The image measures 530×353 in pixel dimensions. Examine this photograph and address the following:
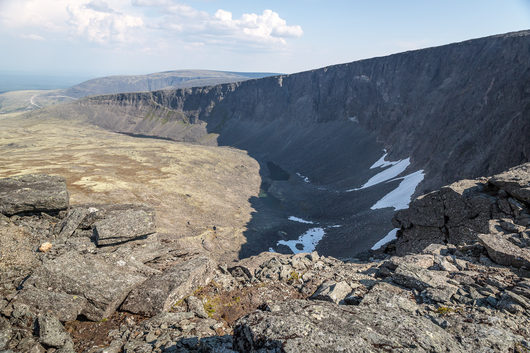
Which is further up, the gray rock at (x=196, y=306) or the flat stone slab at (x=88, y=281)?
the flat stone slab at (x=88, y=281)

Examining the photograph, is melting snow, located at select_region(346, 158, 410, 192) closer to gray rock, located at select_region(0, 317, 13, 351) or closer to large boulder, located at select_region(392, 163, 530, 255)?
large boulder, located at select_region(392, 163, 530, 255)

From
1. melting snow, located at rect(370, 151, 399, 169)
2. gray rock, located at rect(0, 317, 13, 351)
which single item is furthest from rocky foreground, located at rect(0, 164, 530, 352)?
melting snow, located at rect(370, 151, 399, 169)

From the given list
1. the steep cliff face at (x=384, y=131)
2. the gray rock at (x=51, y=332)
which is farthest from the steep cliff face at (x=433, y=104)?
the gray rock at (x=51, y=332)

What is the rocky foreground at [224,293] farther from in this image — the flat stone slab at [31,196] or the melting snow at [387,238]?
the melting snow at [387,238]

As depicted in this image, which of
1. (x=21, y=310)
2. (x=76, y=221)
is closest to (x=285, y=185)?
(x=76, y=221)

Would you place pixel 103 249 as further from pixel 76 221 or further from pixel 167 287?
pixel 167 287

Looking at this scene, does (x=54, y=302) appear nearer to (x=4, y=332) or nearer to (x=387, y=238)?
(x=4, y=332)

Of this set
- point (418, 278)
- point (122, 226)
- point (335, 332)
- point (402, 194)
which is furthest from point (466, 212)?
point (402, 194)
